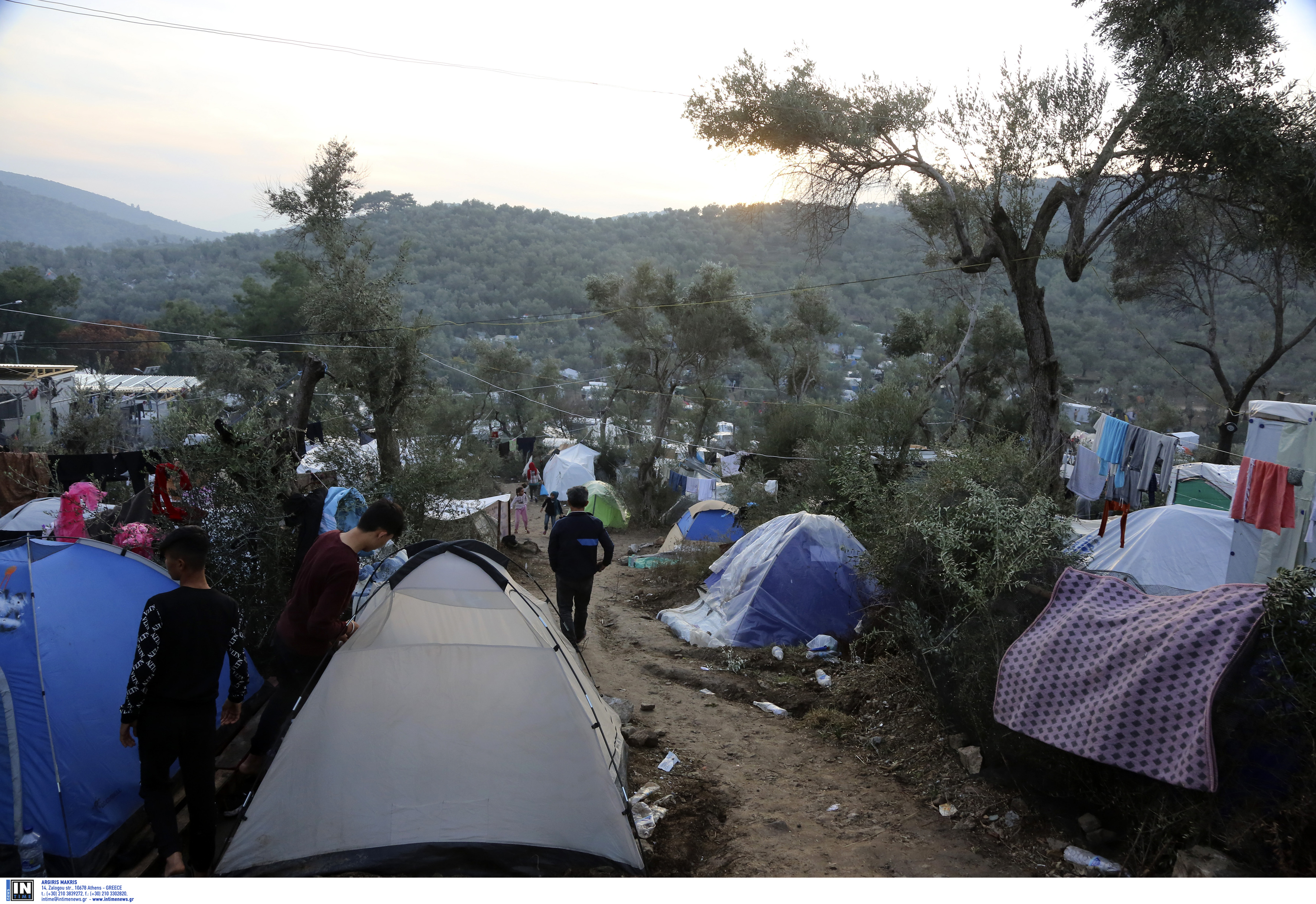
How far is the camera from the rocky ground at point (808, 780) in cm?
395

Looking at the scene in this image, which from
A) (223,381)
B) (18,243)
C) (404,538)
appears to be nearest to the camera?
(404,538)

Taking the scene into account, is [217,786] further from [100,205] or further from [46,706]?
[100,205]

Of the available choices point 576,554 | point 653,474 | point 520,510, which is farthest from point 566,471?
point 576,554

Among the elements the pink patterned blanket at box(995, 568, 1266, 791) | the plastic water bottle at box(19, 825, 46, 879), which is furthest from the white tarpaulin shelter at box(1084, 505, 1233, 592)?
the plastic water bottle at box(19, 825, 46, 879)

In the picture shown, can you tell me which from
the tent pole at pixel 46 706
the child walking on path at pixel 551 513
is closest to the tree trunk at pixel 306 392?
the tent pole at pixel 46 706

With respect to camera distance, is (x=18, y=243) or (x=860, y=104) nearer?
(x=860, y=104)

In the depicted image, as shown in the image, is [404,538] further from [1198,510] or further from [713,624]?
[1198,510]

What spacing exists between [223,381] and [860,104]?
81.1 ft

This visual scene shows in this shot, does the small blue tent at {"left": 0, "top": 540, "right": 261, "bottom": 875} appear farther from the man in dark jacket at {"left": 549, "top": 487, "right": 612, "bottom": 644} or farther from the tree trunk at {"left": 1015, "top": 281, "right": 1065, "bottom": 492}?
the tree trunk at {"left": 1015, "top": 281, "right": 1065, "bottom": 492}

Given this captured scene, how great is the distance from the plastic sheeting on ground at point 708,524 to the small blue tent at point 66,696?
11.9 m

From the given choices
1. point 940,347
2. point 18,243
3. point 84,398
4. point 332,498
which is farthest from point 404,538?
point 18,243

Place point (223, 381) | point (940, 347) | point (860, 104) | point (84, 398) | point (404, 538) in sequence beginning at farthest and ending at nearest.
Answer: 1. point (223, 381)
2. point (940, 347)
3. point (84, 398)
4. point (860, 104)
5. point (404, 538)

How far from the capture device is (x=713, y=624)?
8.89 meters

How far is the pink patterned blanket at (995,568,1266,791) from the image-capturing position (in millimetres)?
3414
